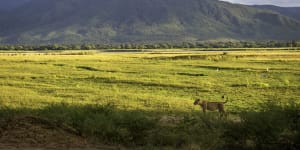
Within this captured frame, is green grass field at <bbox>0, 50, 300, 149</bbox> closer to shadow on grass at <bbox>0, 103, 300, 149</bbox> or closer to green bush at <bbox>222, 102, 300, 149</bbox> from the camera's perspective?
shadow on grass at <bbox>0, 103, 300, 149</bbox>

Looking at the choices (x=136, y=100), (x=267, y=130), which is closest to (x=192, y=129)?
(x=267, y=130)

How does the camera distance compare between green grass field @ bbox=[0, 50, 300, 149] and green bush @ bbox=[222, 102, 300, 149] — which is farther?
green grass field @ bbox=[0, 50, 300, 149]

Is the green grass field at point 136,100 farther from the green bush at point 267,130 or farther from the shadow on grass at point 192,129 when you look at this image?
the green bush at point 267,130

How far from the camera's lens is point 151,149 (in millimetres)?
12156

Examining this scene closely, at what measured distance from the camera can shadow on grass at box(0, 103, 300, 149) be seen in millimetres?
12305

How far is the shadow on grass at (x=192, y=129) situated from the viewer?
40.4 ft

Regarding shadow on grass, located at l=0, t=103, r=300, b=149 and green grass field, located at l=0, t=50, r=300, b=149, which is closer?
shadow on grass, located at l=0, t=103, r=300, b=149

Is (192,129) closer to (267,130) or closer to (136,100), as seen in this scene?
(267,130)

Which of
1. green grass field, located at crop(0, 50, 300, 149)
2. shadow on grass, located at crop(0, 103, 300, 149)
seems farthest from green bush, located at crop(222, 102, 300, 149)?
green grass field, located at crop(0, 50, 300, 149)

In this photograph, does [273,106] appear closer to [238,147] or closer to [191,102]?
[238,147]

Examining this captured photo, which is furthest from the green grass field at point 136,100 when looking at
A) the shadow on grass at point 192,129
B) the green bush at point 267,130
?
the green bush at point 267,130

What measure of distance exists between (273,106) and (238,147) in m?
1.48

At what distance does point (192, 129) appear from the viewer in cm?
1479

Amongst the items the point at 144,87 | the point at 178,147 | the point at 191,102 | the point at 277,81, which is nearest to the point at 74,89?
the point at 144,87
